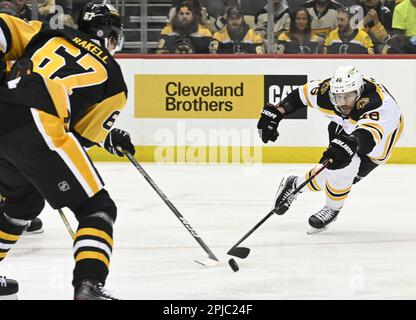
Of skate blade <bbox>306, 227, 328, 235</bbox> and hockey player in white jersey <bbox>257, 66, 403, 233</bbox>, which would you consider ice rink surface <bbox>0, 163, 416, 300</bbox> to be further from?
hockey player in white jersey <bbox>257, 66, 403, 233</bbox>

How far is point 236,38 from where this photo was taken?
8898 mm

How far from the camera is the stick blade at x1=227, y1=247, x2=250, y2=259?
4551 millimetres

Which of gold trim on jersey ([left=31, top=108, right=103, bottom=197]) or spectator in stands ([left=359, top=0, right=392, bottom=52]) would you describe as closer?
gold trim on jersey ([left=31, top=108, right=103, bottom=197])

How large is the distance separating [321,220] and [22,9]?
14.4ft

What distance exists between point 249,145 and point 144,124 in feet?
2.98

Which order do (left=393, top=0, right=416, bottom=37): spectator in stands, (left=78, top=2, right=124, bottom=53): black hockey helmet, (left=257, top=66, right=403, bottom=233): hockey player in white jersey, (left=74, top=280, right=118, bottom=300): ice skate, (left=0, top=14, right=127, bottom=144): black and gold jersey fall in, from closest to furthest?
(left=74, top=280, right=118, bottom=300): ice skate → (left=0, top=14, right=127, bottom=144): black and gold jersey → (left=78, top=2, right=124, bottom=53): black hockey helmet → (left=257, top=66, right=403, bottom=233): hockey player in white jersey → (left=393, top=0, right=416, bottom=37): spectator in stands

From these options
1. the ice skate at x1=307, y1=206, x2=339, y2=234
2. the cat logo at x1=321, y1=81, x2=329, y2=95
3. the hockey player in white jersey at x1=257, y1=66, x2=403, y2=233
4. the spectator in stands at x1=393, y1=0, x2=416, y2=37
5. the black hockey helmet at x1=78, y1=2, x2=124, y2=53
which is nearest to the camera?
the black hockey helmet at x1=78, y1=2, x2=124, y2=53

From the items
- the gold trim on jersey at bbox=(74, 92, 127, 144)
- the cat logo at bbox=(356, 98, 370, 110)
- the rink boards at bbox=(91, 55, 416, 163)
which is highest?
the gold trim on jersey at bbox=(74, 92, 127, 144)

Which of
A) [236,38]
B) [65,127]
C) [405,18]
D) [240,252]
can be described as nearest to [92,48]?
[65,127]

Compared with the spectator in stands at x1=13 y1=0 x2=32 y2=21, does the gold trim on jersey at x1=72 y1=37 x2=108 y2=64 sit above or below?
above

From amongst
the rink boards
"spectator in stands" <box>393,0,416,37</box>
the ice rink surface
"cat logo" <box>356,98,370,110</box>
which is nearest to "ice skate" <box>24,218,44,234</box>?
the ice rink surface

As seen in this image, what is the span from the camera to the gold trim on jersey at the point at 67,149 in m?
3.23

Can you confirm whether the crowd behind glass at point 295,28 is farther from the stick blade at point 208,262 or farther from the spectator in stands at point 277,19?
the stick blade at point 208,262
